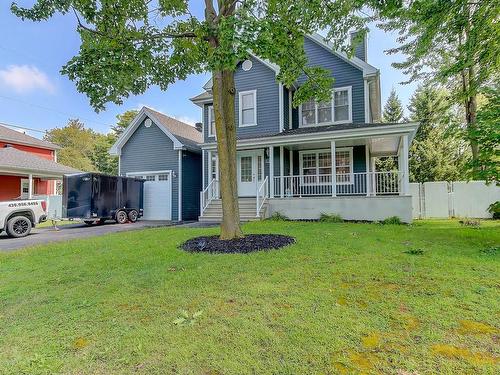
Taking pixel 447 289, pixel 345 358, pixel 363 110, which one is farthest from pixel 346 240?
pixel 363 110

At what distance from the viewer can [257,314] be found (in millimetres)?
2990

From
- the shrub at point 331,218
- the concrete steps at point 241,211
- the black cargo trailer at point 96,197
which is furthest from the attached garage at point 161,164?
the shrub at point 331,218

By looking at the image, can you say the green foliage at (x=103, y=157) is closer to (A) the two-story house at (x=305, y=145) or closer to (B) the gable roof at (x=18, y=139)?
(B) the gable roof at (x=18, y=139)

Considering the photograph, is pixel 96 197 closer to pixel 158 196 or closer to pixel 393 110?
pixel 158 196

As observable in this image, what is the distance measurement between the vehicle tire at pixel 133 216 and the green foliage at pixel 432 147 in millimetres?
19165

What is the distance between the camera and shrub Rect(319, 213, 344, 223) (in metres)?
11.2

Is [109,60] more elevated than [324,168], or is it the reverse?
[109,60]

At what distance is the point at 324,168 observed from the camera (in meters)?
13.8

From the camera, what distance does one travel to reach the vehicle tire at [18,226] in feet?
31.1

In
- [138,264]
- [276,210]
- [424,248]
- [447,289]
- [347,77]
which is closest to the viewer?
[447,289]

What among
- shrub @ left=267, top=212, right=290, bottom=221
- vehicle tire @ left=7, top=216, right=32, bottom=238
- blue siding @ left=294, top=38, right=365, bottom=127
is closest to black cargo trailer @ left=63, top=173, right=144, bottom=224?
vehicle tire @ left=7, top=216, right=32, bottom=238

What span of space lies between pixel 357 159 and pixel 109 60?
10.5 meters

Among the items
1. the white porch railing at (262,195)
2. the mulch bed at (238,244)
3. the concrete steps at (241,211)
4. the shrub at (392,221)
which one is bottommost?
the mulch bed at (238,244)

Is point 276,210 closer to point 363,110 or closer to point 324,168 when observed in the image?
point 324,168
